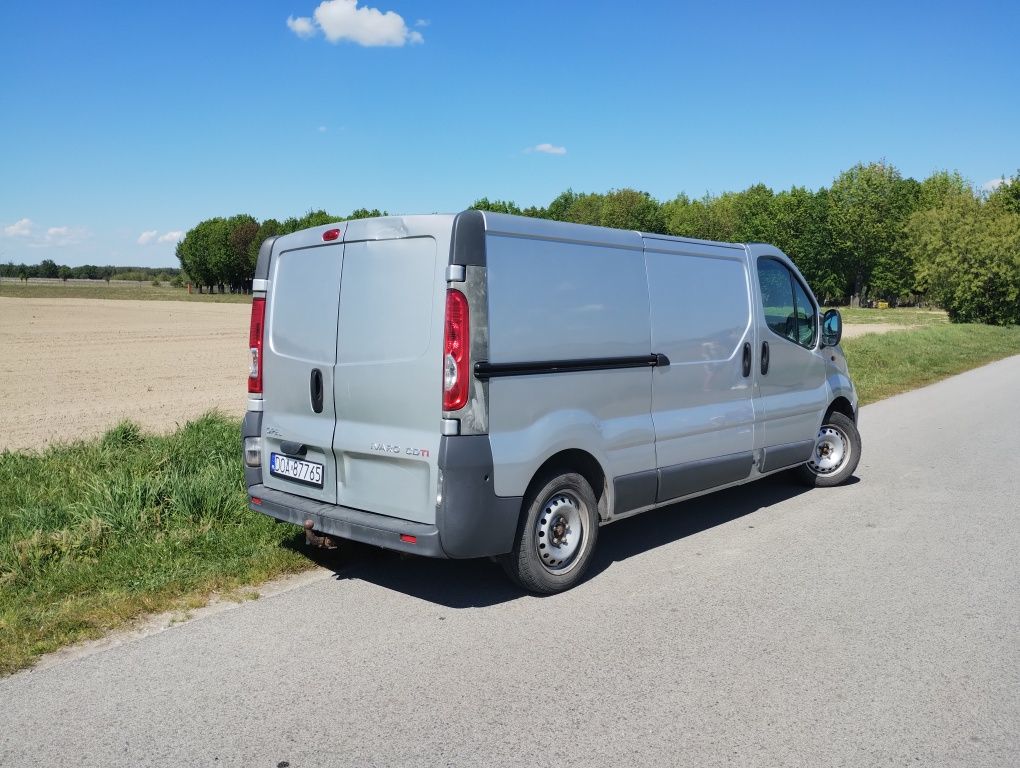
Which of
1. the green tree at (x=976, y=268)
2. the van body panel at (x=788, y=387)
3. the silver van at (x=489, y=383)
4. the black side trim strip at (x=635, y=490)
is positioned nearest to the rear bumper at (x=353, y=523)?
the silver van at (x=489, y=383)

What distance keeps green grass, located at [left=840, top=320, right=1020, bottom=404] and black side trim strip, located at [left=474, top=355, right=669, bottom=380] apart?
1034 cm

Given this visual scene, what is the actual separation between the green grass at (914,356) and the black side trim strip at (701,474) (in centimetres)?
911

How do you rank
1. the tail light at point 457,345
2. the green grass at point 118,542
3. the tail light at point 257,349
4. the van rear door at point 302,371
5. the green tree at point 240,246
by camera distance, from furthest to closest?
1. the green tree at point 240,246
2. the tail light at point 257,349
3. the van rear door at point 302,371
4. the green grass at point 118,542
5. the tail light at point 457,345

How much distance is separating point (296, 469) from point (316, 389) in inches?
21.4

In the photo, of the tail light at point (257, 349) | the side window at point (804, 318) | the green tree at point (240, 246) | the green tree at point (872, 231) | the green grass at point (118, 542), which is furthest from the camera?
the green tree at point (240, 246)

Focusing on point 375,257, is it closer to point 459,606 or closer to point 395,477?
point 395,477

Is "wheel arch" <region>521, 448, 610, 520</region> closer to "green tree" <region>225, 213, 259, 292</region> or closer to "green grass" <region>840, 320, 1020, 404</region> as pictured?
"green grass" <region>840, 320, 1020, 404</region>

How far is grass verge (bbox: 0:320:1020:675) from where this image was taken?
4.48m

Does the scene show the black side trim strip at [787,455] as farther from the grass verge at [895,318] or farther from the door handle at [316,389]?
the grass verge at [895,318]

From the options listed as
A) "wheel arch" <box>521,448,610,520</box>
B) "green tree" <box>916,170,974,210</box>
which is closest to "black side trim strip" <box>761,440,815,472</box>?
"wheel arch" <box>521,448,610,520</box>

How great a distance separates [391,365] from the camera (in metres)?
4.55

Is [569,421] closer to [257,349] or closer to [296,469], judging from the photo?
[296,469]

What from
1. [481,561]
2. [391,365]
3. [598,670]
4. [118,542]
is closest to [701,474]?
[481,561]

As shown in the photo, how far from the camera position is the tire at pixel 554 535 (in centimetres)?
477
